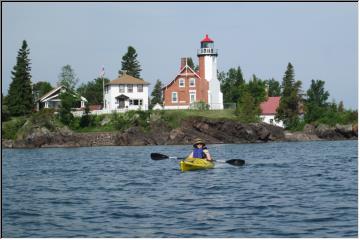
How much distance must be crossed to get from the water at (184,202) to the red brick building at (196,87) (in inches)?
2261

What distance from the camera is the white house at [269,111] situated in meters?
103

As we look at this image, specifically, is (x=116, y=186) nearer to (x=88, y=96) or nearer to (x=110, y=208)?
(x=110, y=208)

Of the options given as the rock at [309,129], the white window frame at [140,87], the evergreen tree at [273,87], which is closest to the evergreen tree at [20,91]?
the white window frame at [140,87]

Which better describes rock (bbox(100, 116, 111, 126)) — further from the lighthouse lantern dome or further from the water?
the water

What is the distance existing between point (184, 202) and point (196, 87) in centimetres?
7570

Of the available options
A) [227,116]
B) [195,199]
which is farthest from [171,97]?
[195,199]

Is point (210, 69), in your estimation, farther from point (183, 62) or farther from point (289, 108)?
point (289, 108)

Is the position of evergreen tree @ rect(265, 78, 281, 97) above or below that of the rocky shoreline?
above

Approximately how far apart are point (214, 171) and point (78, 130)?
5285 cm

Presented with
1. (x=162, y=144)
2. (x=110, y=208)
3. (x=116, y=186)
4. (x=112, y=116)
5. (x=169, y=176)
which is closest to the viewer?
(x=110, y=208)

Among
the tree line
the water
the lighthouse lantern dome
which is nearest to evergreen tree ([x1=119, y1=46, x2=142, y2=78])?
the tree line

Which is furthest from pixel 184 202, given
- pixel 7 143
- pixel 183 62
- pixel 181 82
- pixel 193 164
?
pixel 183 62

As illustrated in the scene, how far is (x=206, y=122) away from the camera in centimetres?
8806

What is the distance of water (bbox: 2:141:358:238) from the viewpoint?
2131 centimetres
